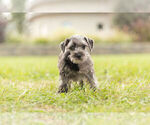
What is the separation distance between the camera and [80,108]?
101 inches

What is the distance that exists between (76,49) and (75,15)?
831 inches

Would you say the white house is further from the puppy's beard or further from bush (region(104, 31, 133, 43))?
the puppy's beard

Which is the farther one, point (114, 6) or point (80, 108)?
point (114, 6)

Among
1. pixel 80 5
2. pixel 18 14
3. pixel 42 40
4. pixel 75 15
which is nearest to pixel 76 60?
pixel 42 40

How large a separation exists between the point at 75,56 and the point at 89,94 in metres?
0.52

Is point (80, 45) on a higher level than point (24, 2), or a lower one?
lower

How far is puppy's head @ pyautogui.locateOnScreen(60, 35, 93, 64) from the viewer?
3.01 m

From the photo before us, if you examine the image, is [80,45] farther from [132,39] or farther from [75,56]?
[132,39]

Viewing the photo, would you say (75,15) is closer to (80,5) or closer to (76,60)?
(80,5)

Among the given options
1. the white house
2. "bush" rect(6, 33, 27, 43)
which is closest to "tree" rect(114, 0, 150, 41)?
the white house

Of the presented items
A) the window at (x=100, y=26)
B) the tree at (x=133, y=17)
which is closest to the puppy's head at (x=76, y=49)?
the tree at (x=133, y=17)

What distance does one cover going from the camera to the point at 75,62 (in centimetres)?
303

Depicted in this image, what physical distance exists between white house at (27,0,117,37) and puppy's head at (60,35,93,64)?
18.7m

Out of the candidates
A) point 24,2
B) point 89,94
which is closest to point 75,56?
point 89,94
